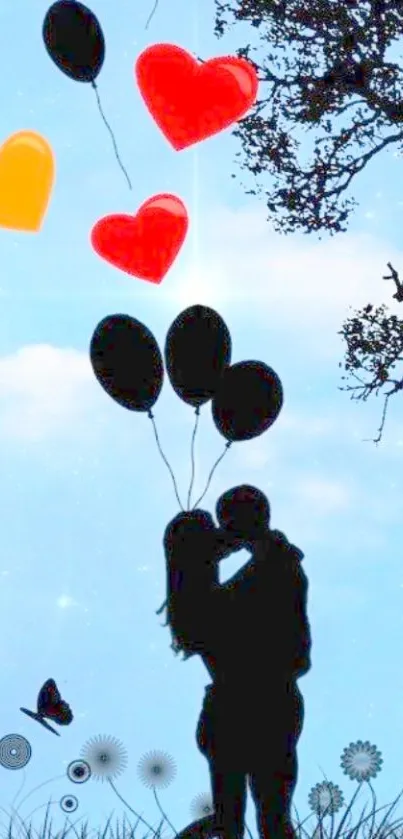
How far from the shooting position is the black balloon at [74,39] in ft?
17.5

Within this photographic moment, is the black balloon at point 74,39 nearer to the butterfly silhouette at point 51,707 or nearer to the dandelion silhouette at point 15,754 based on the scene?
the butterfly silhouette at point 51,707

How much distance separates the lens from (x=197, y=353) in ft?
16.2

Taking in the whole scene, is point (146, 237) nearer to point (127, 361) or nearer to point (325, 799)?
point (127, 361)

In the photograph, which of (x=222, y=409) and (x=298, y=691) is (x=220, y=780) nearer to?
(x=298, y=691)

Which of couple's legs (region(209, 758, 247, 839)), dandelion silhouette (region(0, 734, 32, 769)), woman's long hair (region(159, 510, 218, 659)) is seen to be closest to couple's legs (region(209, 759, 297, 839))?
couple's legs (region(209, 758, 247, 839))

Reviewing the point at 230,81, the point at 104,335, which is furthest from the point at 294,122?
the point at 104,335

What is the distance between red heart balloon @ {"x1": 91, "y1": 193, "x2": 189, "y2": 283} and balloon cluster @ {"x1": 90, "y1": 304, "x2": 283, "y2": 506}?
0.47 m

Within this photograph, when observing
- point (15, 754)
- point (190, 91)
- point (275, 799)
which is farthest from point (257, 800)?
point (190, 91)

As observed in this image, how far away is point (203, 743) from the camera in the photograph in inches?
180

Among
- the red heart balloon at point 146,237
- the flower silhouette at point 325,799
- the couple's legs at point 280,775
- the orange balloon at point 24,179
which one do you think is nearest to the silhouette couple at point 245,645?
the couple's legs at point 280,775

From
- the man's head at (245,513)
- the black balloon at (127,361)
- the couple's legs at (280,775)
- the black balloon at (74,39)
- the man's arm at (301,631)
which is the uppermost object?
the black balloon at (74,39)

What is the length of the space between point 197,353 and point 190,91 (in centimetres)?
118

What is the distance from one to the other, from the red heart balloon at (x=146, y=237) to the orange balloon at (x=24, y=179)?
0.87ft

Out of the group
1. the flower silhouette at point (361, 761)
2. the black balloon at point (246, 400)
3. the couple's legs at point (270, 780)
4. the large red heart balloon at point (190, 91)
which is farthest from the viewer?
the flower silhouette at point (361, 761)
